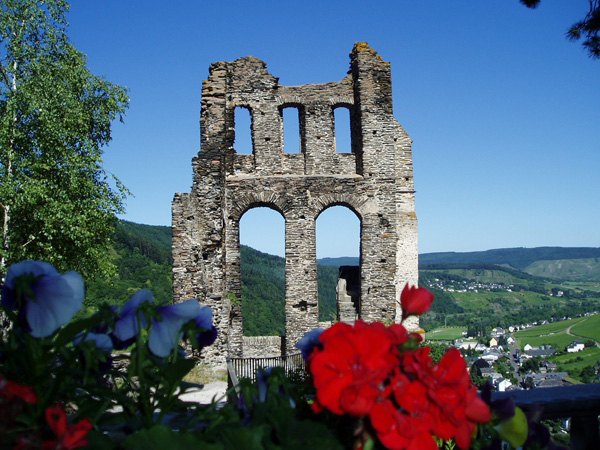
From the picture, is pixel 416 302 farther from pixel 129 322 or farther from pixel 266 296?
pixel 266 296

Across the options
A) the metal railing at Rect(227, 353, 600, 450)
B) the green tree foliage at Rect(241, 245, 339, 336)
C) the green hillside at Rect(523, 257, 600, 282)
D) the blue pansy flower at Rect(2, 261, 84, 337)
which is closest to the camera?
the blue pansy flower at Rect(2, 261, 84, 337)

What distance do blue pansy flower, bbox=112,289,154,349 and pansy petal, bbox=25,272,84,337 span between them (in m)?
0.14

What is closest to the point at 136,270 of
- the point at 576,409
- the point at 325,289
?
the point at 325,289

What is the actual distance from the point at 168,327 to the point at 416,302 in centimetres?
57

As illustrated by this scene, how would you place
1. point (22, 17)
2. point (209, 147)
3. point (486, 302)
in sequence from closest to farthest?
1. point (209, 147)
2. point (22, 17)
3. point (486, 302)

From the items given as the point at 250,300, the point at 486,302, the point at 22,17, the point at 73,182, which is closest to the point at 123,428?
the point at 73,182

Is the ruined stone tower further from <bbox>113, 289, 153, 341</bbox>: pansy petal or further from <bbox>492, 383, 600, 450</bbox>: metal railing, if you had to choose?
<bbox>113, 289, 153, 341</bbox>: pansy petal

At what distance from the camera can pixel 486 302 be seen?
97.1 meters

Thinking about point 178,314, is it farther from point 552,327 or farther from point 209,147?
point 552,327

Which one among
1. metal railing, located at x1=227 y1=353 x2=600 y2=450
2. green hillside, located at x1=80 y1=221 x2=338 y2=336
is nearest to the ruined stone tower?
green hillside, located at x1=80 y1=221 x2=338 y2=336

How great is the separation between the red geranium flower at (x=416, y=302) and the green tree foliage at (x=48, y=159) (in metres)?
13.7

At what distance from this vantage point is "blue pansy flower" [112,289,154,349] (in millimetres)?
1167

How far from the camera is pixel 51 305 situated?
41.0 inches

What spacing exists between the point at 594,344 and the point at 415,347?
5042 cm
